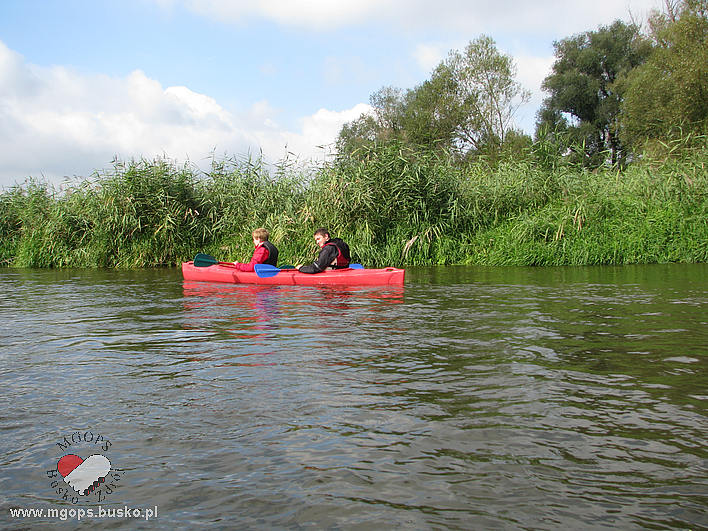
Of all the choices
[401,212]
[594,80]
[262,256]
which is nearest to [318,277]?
[262,256]

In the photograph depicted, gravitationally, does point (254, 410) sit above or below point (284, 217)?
below

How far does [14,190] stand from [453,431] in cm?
1484

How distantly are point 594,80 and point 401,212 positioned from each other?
23481 mm

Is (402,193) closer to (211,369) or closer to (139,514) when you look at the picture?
(211,369)

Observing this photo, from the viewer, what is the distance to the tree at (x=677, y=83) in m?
19.7

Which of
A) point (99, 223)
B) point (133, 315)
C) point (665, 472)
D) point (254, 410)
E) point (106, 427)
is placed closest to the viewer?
point (665, 472)

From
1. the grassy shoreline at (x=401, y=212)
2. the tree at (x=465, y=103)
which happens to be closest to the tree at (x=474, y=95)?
the tree at (x=465, y=103)

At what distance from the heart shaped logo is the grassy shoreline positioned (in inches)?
348

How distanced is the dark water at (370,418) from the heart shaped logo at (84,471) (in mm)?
43

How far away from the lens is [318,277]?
8258 mm

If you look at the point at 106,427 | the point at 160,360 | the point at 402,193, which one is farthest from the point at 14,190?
the point at 106,427

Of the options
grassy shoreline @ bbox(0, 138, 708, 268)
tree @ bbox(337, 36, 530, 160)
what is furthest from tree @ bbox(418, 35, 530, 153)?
grassy shoreline @ bbox(0, 138, 708, 268)

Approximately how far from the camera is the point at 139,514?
6.24 feet

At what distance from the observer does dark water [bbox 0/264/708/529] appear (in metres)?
1.92
